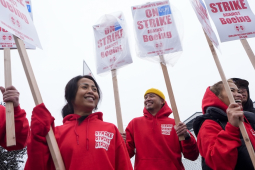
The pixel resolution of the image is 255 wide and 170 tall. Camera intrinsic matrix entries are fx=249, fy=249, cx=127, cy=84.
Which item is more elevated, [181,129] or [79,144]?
[181,129]

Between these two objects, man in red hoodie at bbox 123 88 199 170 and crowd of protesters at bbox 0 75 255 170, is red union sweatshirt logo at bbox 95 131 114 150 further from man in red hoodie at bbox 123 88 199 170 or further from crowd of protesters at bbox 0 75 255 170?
man in red hoodie at bbox 123 88 199 170

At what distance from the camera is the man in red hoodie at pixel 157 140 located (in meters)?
3.58

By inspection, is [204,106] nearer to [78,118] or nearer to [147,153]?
[147,153]

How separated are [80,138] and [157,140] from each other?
163 centimetres

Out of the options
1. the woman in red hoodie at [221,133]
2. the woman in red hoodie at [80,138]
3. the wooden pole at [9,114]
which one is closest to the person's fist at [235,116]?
the woman in red hoodie at [221,133]

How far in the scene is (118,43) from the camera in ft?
14.4

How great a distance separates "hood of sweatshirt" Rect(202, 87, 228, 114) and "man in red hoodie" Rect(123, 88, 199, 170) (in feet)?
1.69

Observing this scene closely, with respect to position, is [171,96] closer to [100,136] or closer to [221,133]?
[221,133]

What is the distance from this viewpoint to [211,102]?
9.96 ft

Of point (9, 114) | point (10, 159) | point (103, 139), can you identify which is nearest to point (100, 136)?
point (103, 139)

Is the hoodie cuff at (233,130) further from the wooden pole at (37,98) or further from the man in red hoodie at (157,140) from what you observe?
the wooden pole at (37,98)

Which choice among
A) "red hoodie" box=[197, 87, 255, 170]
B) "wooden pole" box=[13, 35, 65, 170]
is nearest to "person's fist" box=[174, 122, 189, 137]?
"red hoodie" box=[197, 87, 255, 170]

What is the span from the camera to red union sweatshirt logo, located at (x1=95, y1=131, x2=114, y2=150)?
2479 millimetres

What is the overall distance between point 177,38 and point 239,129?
1.96 metres
